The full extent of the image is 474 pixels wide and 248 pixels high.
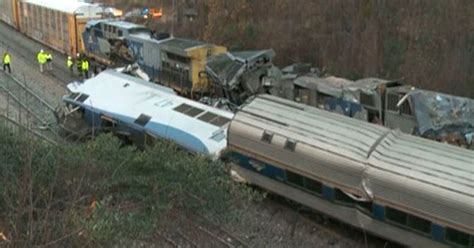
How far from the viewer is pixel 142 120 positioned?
1791 cm

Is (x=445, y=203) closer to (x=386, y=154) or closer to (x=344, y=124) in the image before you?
(x=386, y=154)

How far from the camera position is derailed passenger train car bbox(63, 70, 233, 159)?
16.3 m

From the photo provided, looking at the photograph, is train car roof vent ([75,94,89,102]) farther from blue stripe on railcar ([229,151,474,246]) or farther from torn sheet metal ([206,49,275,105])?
blue stripe on railcar ([229,151,474,246])

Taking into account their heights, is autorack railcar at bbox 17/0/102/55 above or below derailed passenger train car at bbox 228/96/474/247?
below

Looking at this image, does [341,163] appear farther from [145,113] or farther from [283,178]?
[145,113]

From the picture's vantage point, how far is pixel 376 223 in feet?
41.7

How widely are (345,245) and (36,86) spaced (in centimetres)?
1841

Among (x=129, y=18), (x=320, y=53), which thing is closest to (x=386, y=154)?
(x=320, y=53)

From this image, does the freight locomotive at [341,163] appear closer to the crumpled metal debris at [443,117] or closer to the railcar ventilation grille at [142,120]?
the railcar ventilation grille at [142,120]

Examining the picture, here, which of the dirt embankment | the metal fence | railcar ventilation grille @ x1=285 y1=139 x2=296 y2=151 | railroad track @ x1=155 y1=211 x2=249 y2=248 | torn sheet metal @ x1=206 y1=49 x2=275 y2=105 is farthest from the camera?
the dirt embankment

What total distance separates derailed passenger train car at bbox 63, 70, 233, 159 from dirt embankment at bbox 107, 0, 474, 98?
395 inches

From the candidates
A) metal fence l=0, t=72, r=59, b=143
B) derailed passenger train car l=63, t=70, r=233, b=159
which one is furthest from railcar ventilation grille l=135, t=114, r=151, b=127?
metal fence l=0, t=72, r=59, b=143

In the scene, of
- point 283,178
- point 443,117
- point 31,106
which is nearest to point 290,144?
point 283,178

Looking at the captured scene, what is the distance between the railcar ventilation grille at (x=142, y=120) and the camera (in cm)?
1778
